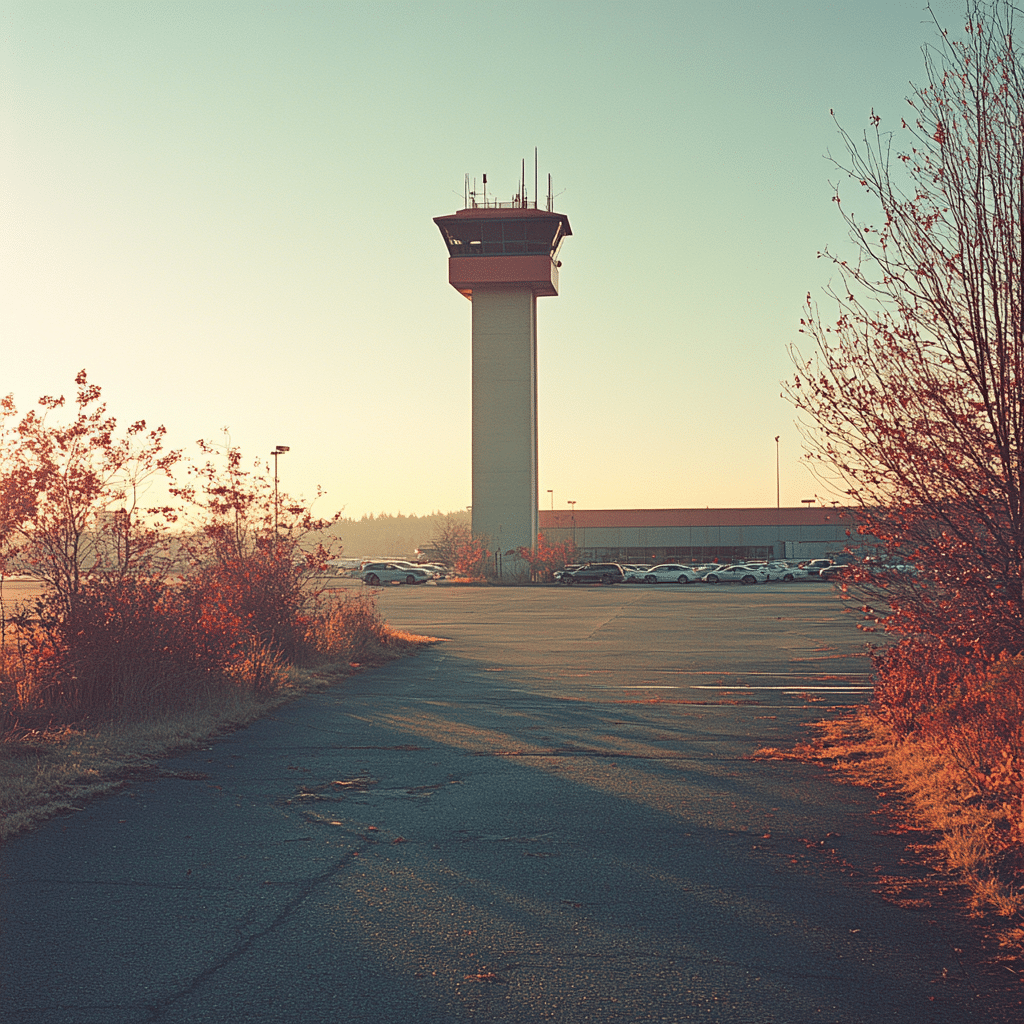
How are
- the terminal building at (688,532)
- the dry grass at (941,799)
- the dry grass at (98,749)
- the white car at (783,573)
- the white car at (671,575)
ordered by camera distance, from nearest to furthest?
the dry grass at (941,799) → the dry grass at (98,749) → the white car at (671,575) → the white car at (783,573) → the terminal building at (688,532)

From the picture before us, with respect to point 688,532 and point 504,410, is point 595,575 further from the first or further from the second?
point 688,532

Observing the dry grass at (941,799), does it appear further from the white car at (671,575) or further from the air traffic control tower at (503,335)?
the white car at (671,575)

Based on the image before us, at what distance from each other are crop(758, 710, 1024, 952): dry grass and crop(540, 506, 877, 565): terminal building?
87833mm

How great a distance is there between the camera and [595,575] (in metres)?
65.6

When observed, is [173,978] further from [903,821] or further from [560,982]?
[903,821]

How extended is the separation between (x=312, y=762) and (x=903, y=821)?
5108 mm

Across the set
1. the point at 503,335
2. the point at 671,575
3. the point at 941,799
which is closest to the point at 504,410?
the point at 503,335

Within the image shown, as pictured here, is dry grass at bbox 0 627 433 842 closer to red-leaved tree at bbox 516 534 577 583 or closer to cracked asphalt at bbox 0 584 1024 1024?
cracked asphalt at bbox 0 584 1024 1024

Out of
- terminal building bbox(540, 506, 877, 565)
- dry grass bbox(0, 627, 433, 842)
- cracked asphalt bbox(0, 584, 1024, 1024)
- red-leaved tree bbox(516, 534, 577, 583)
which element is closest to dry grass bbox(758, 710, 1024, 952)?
cracked asphalt bbox(0, 584, 1024, 1024)

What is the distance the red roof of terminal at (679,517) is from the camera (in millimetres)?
100625

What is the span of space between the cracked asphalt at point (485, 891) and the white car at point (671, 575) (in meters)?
58.2

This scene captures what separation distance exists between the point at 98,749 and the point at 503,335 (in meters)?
57.6

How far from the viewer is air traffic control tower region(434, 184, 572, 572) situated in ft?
212

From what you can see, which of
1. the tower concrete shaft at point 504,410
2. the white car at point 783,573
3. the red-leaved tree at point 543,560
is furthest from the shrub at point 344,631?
the white car at point 783,573
